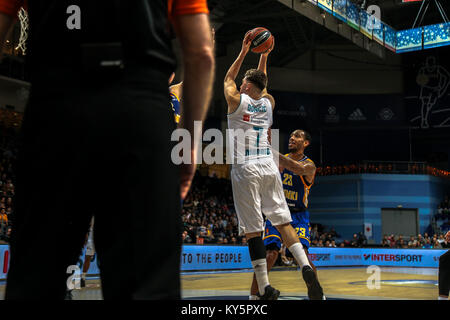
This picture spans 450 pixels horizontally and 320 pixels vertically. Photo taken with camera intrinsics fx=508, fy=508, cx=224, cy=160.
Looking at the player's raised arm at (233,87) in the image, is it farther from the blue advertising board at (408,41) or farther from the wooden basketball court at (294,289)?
the blue advertising board at (408,41)

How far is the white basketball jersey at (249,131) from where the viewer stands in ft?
16.4

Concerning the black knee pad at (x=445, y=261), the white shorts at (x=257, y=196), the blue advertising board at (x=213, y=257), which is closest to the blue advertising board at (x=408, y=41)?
the blue advertising board at (x=213, y=257)

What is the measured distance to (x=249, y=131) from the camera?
16.5 ft

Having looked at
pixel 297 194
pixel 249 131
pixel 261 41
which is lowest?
pixel 297 194

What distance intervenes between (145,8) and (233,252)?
1394 centimetres

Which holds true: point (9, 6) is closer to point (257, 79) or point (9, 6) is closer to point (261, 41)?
point (257, 79)

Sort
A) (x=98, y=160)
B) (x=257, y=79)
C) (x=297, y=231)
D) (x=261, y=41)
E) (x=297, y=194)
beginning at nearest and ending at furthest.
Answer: (x=98, y=160) → (x=257, y=79) → (x=261, y=41) → (x=297, y=231) → (x=297, y=194)

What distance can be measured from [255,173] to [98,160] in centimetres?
361

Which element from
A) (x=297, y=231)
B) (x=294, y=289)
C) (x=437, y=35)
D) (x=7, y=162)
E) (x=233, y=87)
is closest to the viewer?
(x=233, y=87)

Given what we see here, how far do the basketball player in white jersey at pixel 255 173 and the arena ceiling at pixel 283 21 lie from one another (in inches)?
699

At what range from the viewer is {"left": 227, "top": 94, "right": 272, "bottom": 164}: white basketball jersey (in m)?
5.00

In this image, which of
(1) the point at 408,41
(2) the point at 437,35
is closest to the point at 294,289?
(1) the point at 408,41

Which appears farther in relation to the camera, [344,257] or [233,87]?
[344,257]

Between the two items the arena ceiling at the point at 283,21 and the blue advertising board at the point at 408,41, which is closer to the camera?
the blue advertising board at the point at 408,41
